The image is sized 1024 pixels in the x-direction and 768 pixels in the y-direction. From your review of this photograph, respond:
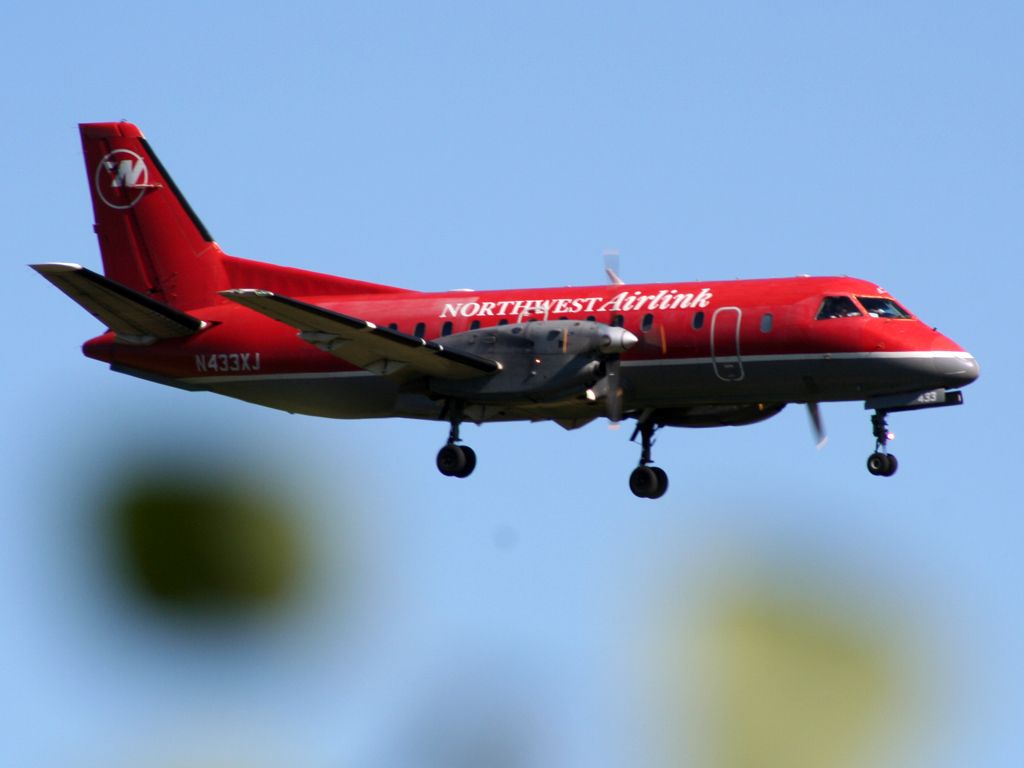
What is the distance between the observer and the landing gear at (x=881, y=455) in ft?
88.3

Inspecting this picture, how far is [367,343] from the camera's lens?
92.1ft

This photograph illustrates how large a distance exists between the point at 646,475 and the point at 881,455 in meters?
4.32

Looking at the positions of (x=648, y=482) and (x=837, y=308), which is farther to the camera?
(x=648, y=482)

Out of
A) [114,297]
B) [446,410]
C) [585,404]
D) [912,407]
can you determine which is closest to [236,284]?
[114,297]

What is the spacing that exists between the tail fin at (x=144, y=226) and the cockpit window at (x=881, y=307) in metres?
12.0

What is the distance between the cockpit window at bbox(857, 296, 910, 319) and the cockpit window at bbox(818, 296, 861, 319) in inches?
8.1

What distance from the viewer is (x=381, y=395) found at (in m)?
29.8

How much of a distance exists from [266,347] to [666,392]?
7202mm

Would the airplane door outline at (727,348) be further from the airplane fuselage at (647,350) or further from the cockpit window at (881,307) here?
the cockpit window at (881,307)

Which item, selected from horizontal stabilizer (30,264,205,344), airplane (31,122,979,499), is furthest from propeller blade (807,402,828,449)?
horizontal stabilizer (30,264,205,344)

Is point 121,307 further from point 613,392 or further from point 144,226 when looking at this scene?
point 613,392

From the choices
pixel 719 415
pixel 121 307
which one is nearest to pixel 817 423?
pixel 719 415

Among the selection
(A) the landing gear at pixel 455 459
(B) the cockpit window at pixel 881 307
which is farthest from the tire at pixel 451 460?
(B) the cockpit window at pixel 881 307

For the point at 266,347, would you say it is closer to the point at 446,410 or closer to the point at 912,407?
the point at 446,410
